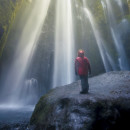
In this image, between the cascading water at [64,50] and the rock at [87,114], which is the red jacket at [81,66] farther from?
the cascading water at [64,50]

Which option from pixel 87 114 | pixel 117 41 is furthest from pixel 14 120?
pixel 117 41

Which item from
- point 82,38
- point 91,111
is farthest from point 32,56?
point 91,111

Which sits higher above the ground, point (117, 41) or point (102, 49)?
point (117, 41)

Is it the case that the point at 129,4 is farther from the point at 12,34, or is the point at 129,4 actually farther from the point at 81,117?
the point at 81,117

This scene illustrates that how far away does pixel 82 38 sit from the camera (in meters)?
18.4

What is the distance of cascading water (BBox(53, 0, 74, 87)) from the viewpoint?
17.5 m

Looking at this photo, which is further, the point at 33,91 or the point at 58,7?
the point at 58,7

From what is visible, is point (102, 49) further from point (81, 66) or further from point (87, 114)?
point (87, 114)

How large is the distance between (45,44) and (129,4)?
17.2 m

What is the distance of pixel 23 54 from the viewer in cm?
1798

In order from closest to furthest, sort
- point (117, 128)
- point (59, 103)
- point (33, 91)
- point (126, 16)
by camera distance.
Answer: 1. point (117, 128)
2. point (59, 103)
3. point (33, 91)
4. point (126, 16)

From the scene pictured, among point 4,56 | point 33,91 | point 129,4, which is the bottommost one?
point 33,91

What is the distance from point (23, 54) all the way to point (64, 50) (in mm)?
4814

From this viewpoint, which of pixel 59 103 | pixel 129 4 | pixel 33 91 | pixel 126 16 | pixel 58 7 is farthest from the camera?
pixel 129 4
